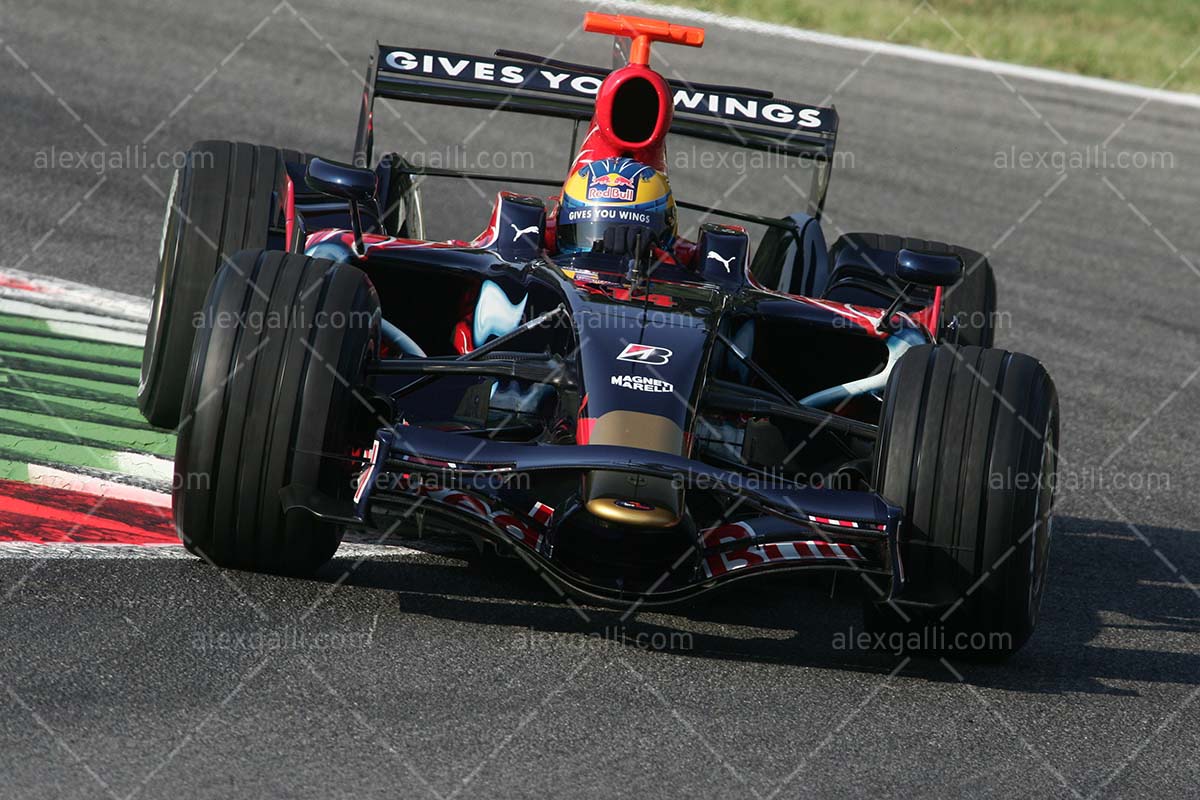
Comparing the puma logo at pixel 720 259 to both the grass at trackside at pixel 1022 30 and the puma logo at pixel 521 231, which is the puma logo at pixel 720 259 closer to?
the puma logo at pixel 521 231

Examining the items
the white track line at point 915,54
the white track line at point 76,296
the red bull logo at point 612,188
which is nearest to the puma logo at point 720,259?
the red bull logo at point 612,188

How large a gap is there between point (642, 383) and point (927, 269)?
117cm

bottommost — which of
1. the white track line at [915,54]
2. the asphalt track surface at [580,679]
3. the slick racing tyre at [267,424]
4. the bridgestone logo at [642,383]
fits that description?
the asphalt track surface at [580,679]

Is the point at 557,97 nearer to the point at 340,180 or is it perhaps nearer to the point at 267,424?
the point at 340,180

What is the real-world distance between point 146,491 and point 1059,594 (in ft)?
10.8

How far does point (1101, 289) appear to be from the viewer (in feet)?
39.3

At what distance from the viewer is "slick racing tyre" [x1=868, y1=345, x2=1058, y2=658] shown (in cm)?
504

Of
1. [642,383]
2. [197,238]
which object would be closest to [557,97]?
[197,238]

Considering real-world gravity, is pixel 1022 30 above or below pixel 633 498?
above

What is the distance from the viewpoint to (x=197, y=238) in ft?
22.2

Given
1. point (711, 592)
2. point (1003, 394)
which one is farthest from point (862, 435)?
point (711, 592)

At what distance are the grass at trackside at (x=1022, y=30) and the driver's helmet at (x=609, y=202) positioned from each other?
41.0ft

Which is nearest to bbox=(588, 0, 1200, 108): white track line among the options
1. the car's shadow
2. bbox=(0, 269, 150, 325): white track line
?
bbox=(0, 269, 150, 325): white track line

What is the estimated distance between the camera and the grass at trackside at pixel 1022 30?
18.5 m
